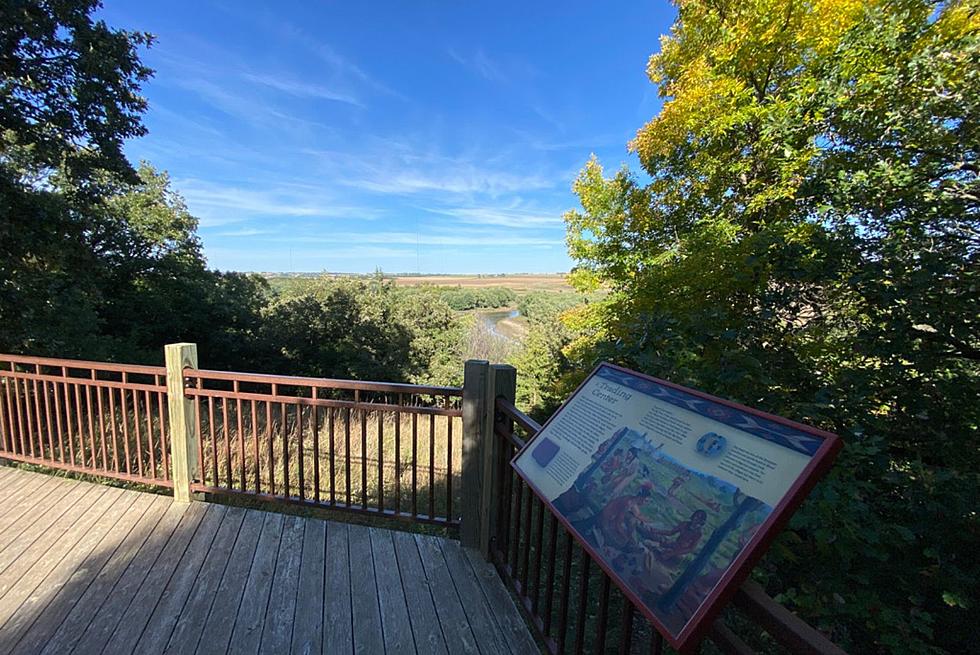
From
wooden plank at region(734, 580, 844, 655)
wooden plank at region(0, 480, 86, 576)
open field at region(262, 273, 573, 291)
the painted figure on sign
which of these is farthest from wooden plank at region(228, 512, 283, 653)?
open field at region(262, 273, 573, 291)

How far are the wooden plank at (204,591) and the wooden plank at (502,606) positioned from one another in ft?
4.31

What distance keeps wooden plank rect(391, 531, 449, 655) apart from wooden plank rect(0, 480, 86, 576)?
1999mm

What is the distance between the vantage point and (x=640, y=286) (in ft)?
22.2

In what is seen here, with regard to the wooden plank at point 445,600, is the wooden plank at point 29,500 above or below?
below

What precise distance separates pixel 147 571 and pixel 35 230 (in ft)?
23.4

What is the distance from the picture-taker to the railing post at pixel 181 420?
2.91 metres

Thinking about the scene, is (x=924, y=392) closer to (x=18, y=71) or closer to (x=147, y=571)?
(x=147, y=571)

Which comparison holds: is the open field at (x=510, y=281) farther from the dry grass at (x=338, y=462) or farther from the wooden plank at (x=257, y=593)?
the wooden plank at (x=257, y=593)

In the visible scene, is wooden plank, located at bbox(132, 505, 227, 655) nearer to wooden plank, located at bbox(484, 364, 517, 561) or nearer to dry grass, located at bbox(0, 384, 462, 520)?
dry grass, located at bbox(0, 384, 462, 520)

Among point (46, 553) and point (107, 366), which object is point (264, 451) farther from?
point (46, 553)

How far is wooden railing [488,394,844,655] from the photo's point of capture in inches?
28.9

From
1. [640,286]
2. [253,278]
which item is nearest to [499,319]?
[253,278]

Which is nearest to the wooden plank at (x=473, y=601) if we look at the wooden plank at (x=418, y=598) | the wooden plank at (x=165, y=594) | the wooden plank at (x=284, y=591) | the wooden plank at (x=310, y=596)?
the wooden plank at (x=418, y=598)

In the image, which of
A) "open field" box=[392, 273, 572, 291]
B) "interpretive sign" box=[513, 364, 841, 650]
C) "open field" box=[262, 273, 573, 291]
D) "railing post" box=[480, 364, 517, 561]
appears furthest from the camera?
"open field" box=[392, 273, 572, 291]
